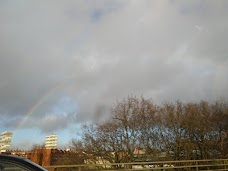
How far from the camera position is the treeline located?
993 inches

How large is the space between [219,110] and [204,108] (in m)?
1.89

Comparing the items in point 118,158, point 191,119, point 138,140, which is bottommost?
point 118,158

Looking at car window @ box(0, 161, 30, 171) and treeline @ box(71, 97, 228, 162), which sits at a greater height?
treeline @ box(71, 97, 228, 162)

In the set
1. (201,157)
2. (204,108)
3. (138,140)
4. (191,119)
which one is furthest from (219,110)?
(138,140)

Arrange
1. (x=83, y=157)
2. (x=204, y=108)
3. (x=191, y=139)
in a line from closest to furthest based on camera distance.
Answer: (x=83, y=157), (x=191, y=139), (x=204, y=108)

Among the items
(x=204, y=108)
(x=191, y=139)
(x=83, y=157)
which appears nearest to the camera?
(x=83, y=157)

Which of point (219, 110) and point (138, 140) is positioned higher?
point (219, 110)

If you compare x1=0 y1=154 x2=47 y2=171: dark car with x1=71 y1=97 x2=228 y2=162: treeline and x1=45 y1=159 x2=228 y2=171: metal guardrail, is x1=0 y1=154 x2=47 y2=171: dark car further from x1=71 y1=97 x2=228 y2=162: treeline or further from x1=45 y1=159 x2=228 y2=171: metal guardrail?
x1=71 y1=97 x2=228 y2=162: treeline

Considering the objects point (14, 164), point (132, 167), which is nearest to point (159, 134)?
point (132, 167)

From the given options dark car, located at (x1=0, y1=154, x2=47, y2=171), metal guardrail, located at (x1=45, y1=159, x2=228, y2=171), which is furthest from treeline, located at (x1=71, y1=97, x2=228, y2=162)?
dark car, located at (x1=0, y1=154, x2=47, y2=171)

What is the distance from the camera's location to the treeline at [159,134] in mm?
25219

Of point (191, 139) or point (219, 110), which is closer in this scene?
point (191, 139)

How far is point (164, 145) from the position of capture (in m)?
25.8

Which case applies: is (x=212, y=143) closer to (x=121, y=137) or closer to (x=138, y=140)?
(x=138, y=140)
